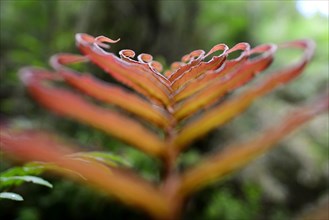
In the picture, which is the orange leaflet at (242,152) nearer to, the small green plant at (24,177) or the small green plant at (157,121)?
the small green plant at (157,121)

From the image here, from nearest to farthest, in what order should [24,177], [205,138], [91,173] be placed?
[91,173]
[24,177]
[205,138]

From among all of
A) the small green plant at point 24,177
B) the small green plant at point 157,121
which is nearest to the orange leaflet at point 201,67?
the small green plant at point 157,121

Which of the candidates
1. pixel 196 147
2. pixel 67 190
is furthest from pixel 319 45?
pixel 67 190

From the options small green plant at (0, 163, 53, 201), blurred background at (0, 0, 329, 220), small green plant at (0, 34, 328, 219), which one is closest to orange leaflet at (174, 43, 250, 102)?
small green plant at (0, 34, 328, 219)

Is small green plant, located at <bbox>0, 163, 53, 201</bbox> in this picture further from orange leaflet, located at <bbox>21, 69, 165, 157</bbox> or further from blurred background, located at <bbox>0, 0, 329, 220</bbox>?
blurred background, located at <bbox>0, 0, 329, 220</bbox>

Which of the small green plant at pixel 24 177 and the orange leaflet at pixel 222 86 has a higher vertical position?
the small green plant at pixel 24 177

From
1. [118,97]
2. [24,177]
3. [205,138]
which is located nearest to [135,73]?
[118,97]

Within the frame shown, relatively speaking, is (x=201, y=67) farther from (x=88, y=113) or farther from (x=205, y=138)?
(x=205, y=138)
